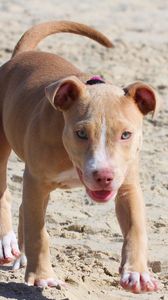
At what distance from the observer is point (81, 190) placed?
8.51 m

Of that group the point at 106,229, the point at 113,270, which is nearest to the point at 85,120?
the point at 113,270

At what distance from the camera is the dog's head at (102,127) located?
562cm

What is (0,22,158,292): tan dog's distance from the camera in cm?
570

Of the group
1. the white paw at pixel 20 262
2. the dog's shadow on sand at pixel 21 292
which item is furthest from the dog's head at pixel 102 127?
the white paw at pixel 20 262

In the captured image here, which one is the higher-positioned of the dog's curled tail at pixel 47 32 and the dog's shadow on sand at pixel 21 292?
the dog's curled tail at pixel 47 32

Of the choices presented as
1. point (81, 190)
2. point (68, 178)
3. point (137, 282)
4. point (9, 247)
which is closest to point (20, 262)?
point (9, 247)

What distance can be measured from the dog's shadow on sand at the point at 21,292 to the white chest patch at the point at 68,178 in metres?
0.59

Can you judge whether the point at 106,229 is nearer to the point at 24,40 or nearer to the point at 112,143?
the point at 24,40

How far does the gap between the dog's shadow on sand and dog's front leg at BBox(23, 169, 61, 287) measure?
0.18 feet

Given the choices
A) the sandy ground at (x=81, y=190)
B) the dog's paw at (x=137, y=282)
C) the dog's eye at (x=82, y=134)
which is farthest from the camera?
the sandy ground at (x=81, y=190)

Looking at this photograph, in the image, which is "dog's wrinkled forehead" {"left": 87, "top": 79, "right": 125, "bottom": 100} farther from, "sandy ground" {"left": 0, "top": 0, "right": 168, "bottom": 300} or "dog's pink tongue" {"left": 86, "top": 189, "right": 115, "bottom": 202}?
"sandy ground" {"left": 0, "top": 0, "right": 168, "bottom": 300}

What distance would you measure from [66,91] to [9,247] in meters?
1.35

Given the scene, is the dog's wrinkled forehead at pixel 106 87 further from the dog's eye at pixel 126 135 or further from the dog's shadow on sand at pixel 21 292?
the dog's shadow on sand at pixel 21 292

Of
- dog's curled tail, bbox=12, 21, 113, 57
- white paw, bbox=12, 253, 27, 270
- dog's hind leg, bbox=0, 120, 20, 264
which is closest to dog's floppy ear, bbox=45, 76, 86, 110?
dog's hind leg, bbox=0, 120, 20, 264
